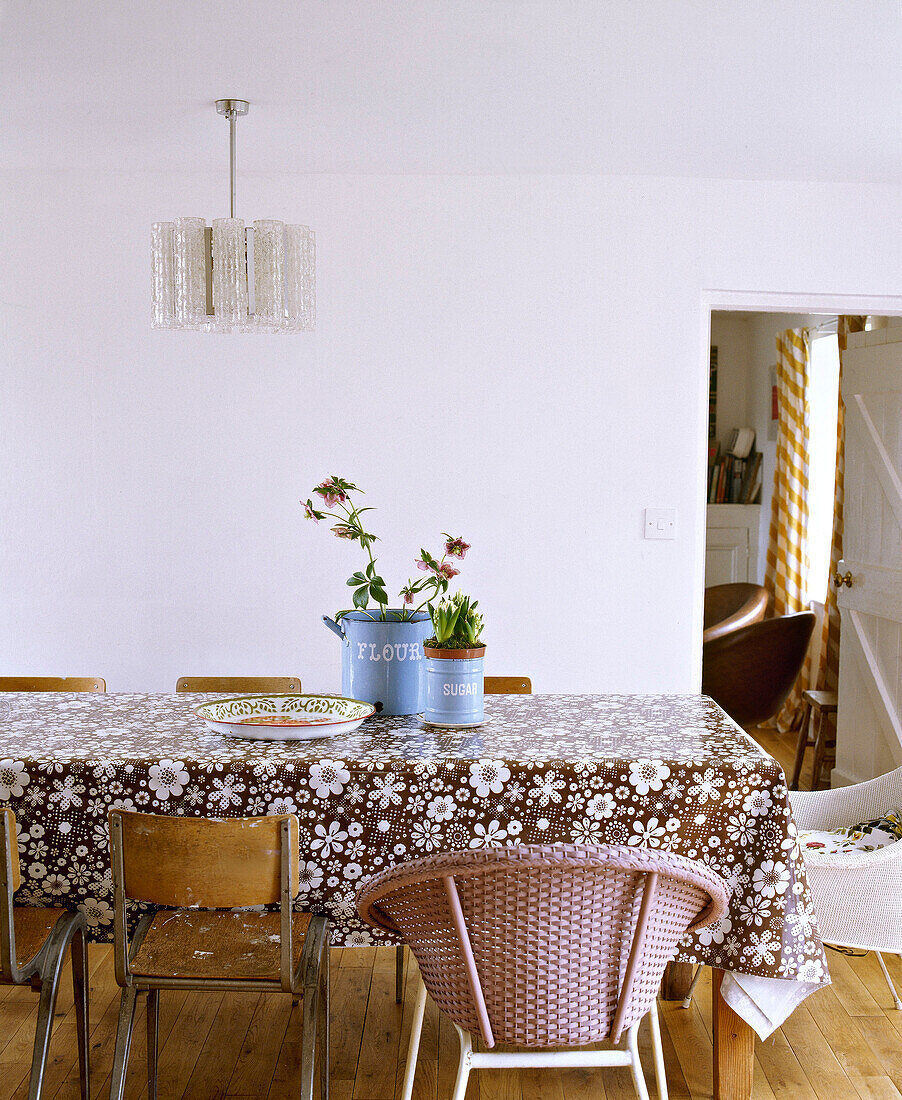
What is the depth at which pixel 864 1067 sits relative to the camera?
2473 millimetres

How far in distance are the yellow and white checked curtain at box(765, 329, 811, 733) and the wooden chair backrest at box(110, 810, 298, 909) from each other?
4.96 m

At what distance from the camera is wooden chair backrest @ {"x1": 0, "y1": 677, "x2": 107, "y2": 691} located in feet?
10.3

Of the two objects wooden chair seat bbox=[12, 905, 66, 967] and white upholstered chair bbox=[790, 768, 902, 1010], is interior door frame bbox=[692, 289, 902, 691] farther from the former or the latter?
wooden chair seat bbox=[12, 905, 66, 967]

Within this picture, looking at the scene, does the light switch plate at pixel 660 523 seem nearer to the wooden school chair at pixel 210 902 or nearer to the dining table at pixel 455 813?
the dining table at pixel 455 813

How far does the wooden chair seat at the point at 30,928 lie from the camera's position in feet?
6.54

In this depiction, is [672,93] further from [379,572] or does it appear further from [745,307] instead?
[379,572]

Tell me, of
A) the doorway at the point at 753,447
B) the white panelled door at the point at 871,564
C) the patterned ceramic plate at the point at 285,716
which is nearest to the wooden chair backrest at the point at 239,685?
the patterned ceramic plate at the point at 285,716

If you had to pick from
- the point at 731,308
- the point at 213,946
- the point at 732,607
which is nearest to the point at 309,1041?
the point at 213,946

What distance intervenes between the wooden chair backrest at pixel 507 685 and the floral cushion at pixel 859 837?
900 mm

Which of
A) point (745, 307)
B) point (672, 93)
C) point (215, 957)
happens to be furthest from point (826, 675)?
point (215, 957)

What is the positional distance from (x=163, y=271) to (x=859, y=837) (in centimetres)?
244

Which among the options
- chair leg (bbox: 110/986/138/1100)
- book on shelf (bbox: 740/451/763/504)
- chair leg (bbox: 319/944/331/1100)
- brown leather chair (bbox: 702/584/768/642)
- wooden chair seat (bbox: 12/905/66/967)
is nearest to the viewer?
chair leg (bbox: 110/986/138/1100)

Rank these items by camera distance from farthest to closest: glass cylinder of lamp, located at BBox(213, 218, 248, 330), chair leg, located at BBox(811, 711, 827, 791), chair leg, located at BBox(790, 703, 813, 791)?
chair leg, located at BBox(790, 703, 813, 791) → chair leg, located at BBox(811, 711, 827, 791) → glass cylinder of lamp, located at BBox(213, 218, 248, 330)

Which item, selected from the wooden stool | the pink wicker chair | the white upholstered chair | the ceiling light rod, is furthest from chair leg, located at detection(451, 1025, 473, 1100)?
the wooden stool
